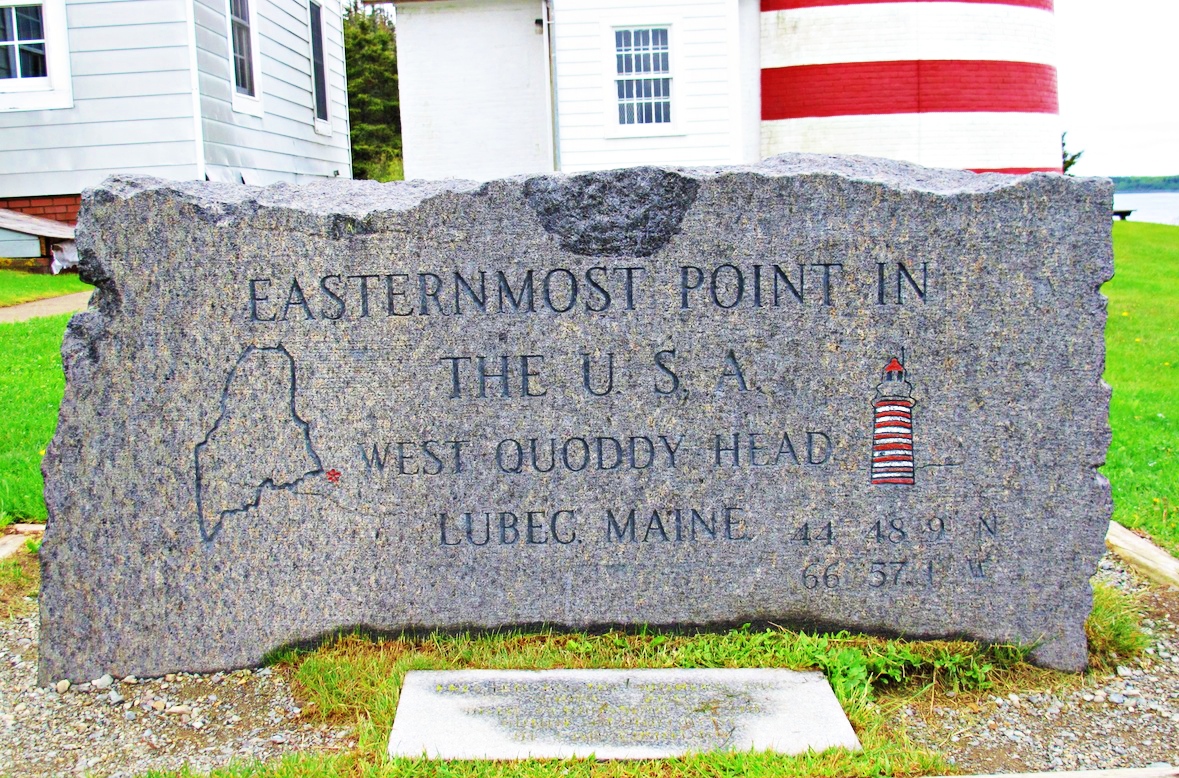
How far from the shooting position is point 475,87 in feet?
56.3

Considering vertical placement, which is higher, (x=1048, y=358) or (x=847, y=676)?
(x=1048, y=358)

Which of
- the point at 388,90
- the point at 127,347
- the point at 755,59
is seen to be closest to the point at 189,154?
the point at 755,59

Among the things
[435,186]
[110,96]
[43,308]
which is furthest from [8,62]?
[435,186]

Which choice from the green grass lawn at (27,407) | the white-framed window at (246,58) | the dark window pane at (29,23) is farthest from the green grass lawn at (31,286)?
the white-framed window at (246,58)

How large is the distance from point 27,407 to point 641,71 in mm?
10543

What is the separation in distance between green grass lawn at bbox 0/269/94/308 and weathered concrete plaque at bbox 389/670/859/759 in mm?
9227

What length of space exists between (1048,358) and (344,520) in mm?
2549

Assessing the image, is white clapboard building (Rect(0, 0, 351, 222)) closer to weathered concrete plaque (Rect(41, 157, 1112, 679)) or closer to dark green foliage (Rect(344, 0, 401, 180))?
weathered concrete plaque (Rect(41, 157, 1112, 679))

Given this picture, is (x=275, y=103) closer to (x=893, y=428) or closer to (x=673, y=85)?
(x=673, y=85)

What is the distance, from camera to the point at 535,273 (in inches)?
139

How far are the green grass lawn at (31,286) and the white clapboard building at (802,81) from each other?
6.92 m

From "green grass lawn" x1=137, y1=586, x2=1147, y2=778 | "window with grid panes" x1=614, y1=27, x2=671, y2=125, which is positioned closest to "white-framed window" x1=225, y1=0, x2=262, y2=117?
"window with grid panes" x1=614, y1=27, x2=671, y2=125

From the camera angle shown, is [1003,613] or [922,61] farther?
[922,61]

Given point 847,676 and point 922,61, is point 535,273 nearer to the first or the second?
point 847,676
